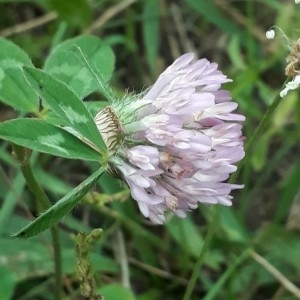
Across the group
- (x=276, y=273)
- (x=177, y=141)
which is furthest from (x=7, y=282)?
(x=177, y=141)

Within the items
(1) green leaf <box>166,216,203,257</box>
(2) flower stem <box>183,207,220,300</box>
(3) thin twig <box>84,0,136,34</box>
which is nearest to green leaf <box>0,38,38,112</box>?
(2) flower stem <box>183,207,220,300</box>

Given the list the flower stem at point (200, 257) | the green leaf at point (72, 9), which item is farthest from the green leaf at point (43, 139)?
the green leaf at point (72, 9)

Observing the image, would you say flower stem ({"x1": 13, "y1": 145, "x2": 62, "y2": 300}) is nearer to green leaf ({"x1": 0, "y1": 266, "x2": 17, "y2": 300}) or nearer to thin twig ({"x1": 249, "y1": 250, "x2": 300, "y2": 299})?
green leaf ({"x1": 0, "y1": 266, "x2": 17, "y2": 300})

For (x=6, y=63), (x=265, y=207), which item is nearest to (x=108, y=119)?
(x=6, y=63)

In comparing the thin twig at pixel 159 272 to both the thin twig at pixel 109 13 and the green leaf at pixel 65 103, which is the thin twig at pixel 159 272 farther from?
the green leaf at pixel 65 103

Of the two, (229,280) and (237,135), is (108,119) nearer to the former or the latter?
(237,135)

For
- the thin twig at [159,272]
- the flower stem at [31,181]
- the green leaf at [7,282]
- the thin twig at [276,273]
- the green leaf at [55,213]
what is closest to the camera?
the green leaf at [55,213]
